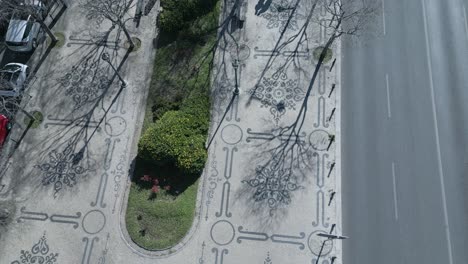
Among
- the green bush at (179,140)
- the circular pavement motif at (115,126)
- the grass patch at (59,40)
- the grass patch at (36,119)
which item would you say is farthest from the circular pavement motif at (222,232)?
the grass patch at (59,40)

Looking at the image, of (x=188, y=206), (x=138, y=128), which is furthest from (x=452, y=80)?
(x=138, y=128)

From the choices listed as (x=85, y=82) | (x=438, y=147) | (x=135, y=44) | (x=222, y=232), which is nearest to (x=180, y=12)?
(x=135, y=44)

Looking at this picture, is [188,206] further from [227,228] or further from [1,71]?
[1,71]

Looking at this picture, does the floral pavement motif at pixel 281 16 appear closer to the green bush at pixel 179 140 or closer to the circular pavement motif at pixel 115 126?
the green bush at pixel 179 140

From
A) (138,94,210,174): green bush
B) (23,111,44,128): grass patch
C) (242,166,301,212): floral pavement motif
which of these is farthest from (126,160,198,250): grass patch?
(23,111,44,128): grass patch

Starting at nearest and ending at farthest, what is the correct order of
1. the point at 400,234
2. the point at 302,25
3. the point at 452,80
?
1. the point at 400,234
2. the point at 452,80
3. the point at 302,25

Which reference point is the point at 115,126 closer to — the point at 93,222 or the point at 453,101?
the point at 93,222
